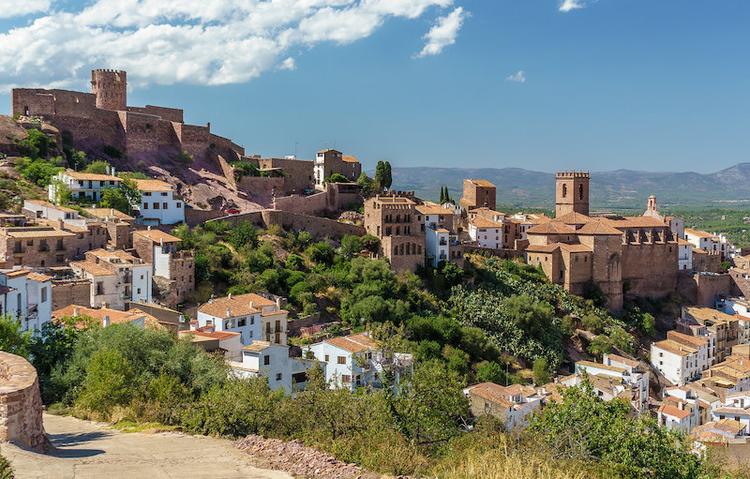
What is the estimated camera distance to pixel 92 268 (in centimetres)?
2716

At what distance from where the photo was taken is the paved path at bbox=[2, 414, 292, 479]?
8891mm

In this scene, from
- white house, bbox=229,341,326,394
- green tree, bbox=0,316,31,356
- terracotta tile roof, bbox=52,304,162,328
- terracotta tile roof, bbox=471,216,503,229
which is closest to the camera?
green tree, bbox=0,316,31,356

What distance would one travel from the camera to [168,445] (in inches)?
429

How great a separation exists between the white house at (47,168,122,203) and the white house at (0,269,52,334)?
46.8 feet

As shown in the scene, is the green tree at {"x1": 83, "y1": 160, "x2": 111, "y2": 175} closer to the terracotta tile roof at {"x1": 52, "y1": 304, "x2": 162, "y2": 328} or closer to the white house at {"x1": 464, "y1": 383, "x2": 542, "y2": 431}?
the terracotta tile roof at {"x1": 52, "y1": 304, "x2": 162, "y2": 328}

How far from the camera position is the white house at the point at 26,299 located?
18.3 m

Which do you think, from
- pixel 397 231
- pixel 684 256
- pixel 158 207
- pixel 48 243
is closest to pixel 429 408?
pixel 48 243

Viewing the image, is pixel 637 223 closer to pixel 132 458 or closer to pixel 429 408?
pixel 429 408

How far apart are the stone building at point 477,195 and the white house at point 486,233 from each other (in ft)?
21.4

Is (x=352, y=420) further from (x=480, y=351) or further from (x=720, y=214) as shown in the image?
(x=720, y=214)

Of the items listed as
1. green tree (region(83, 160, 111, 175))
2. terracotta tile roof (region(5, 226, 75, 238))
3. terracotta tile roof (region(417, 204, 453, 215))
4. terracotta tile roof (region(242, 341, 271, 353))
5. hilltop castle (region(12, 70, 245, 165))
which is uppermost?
hilltop castle (region(12, 70, 245, 165))

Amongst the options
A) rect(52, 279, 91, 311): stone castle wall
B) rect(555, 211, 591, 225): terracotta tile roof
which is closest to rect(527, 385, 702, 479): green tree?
rect(52, 279, 91, 311): stone castle wall

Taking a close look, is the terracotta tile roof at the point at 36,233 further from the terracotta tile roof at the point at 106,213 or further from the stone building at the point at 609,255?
the stone building at the point at 609,255

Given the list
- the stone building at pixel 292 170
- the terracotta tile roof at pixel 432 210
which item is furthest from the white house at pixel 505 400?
the stone building at pixel 292 170
